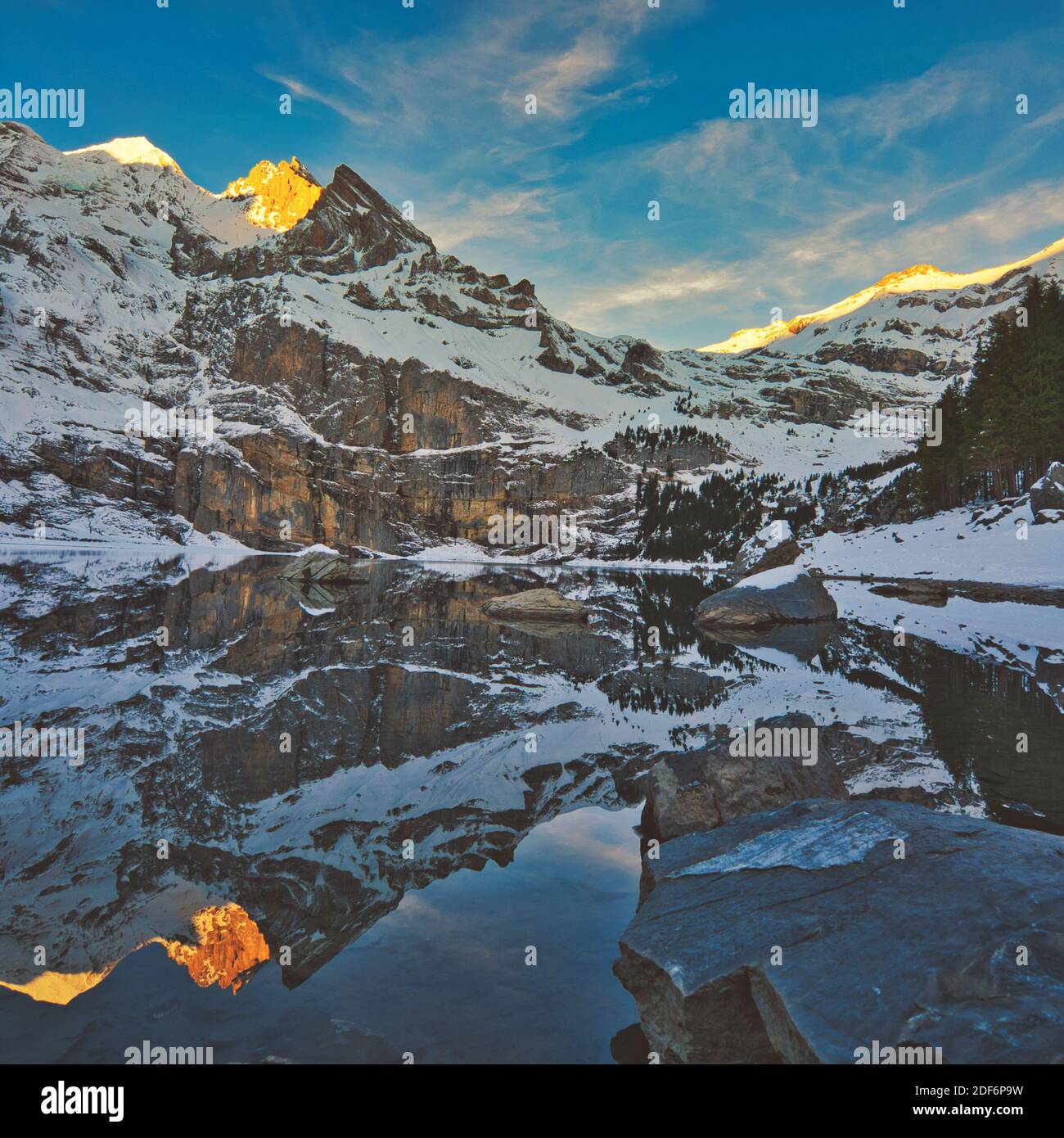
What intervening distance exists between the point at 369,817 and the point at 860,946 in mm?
4736

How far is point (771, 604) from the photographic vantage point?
2558cm

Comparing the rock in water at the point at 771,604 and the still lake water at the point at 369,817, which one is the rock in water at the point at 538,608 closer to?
the rock in water at the point at 771,604

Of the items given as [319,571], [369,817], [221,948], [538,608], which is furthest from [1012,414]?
[221,948]

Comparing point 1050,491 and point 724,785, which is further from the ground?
point 1050,491

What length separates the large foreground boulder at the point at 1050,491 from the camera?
113 ft

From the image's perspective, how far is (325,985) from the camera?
379cm

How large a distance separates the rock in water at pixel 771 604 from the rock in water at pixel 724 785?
1879cm

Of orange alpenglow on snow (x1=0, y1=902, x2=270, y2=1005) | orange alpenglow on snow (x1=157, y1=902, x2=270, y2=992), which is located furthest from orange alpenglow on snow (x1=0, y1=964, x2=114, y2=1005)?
orange alpenglow on snow (x1=157, y1=902, x2=270, y2=992)

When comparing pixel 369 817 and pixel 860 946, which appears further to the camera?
pixel 369 817

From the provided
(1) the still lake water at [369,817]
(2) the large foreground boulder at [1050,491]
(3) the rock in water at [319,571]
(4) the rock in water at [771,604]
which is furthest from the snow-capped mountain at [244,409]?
(1) the still lake water at [369,817]

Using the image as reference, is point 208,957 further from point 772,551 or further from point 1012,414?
point 1012,414

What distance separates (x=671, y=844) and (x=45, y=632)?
56.7ft

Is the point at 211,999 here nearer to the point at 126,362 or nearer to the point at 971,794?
the point at 971,794

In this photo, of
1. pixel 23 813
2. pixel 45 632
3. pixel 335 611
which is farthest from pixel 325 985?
pixel 335 611
